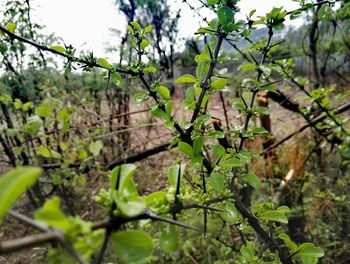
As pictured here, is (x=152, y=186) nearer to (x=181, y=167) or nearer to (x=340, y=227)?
(x=340, y=227)

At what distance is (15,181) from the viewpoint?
18 centimetres

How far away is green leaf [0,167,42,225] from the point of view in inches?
6.8

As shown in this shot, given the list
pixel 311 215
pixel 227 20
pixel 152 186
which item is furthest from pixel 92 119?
pixel 227 20

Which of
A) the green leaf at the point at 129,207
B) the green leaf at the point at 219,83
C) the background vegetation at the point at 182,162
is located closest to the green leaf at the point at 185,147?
the background vegetation at the point at 182,162

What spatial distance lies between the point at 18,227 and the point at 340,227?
1.84 m

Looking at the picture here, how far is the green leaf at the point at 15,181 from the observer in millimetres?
174

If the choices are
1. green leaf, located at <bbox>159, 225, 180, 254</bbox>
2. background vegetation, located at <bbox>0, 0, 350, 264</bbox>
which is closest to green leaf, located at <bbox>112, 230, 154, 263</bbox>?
background vegetation, located at <bbox>0, 0, 350, 264</bbox>

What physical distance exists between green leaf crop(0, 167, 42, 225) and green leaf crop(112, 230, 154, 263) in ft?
0.28

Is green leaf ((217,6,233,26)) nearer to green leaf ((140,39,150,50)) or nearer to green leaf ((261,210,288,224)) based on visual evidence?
green leaf ((140,39,150,50))

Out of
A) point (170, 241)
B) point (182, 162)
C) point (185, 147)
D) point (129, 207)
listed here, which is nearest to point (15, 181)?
point (129, 207)

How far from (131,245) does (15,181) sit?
0.35ft

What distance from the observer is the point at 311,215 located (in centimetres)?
183

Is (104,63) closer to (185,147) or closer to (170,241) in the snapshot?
(185,147)

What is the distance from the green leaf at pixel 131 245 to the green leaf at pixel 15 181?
0.09 meters
